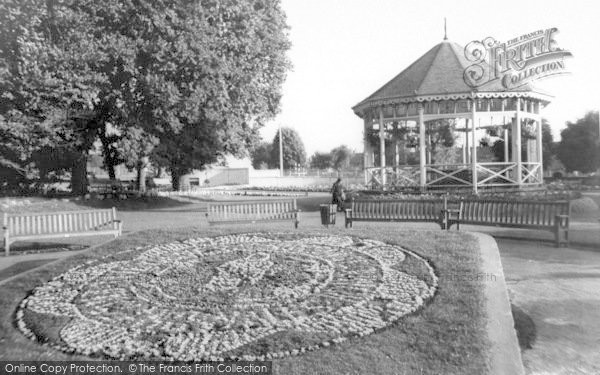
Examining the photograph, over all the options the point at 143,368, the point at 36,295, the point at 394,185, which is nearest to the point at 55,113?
the point at 394,185

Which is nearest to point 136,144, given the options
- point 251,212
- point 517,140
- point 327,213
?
point 251,212

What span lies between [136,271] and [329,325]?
370cm

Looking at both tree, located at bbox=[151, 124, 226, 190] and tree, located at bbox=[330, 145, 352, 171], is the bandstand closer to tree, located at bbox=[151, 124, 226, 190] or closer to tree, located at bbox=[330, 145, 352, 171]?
tree, located at bbox=[151, 124, 226, 190]

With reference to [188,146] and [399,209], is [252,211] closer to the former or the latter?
[399,209]

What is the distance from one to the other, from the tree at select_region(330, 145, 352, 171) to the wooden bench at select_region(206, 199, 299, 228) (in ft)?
287

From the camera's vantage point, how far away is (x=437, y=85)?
21.8 meters

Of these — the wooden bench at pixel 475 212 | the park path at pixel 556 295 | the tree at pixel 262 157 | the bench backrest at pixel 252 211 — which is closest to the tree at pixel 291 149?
the tree at pixel 262 157

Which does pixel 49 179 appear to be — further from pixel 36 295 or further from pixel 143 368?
pixel 143 368

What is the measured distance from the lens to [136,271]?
7.82 metres

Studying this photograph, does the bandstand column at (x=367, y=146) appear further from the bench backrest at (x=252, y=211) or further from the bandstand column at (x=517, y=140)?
the bench backrest at (x=252, y=211)

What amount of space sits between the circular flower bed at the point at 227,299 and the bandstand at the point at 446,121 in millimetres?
13671

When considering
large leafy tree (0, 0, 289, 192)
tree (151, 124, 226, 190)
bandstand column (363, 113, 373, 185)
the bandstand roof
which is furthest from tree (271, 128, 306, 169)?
bandstand column (363, 113, 373, 185)

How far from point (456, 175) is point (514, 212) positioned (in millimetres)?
9546

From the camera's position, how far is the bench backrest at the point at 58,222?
12.0m
